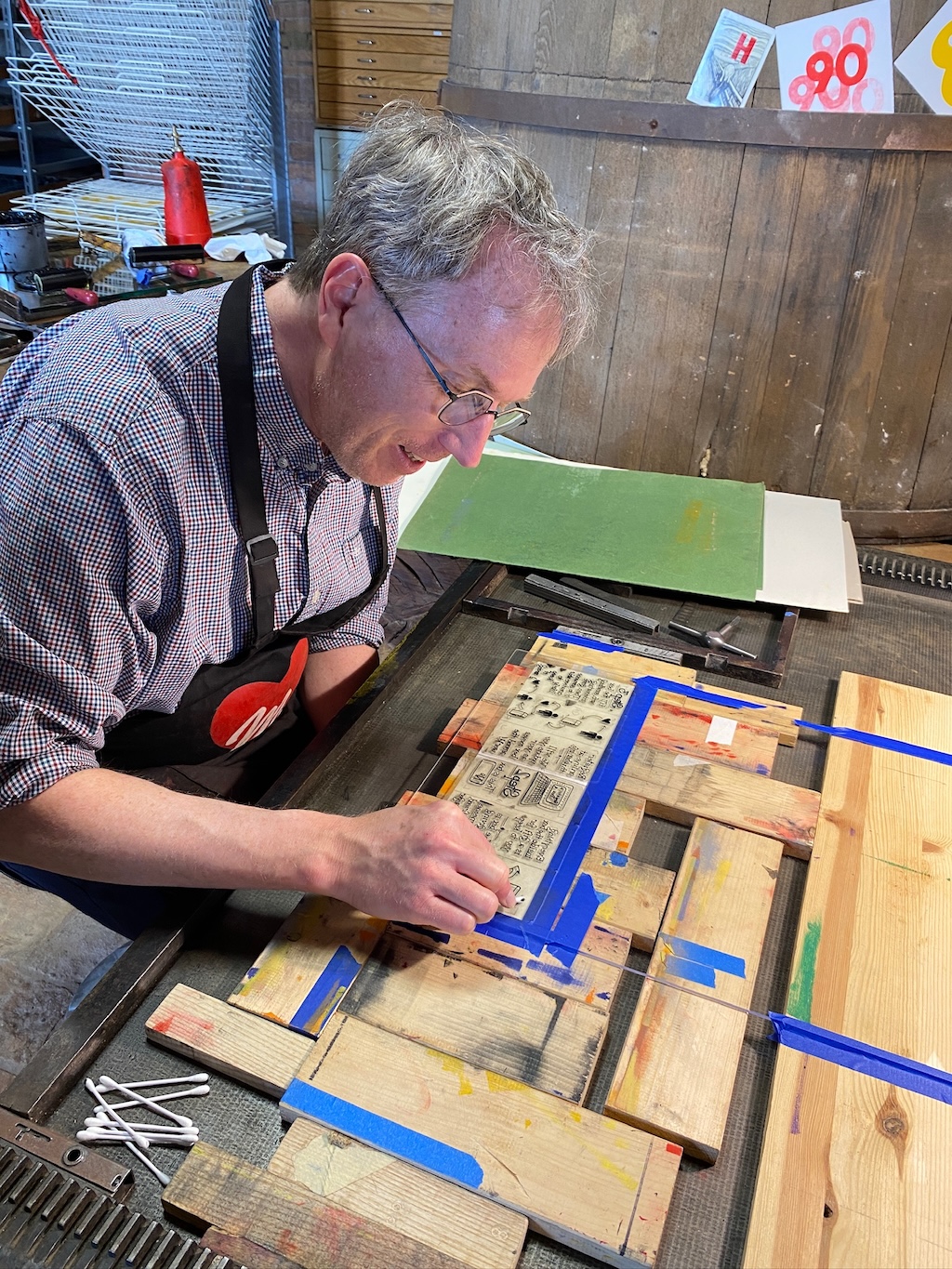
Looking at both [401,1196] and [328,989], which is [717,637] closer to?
[328,989]

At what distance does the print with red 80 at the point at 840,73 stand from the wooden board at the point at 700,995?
139 centimetres

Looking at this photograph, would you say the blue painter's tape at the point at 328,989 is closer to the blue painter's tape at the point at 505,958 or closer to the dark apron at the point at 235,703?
the blue painter's tape at the point at 505,958

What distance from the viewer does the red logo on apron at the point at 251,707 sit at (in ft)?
4.15

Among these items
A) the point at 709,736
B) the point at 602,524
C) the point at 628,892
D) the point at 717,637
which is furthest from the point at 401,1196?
the point at 602,524

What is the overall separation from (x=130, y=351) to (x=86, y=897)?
0.79 metres

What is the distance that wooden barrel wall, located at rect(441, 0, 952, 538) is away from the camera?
1.74 m

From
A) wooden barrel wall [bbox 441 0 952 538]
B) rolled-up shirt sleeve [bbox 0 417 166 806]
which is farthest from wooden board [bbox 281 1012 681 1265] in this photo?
A: wooden barrel wall [bbox 441 0 952 538]

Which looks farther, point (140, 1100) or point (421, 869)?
point (421, 869)

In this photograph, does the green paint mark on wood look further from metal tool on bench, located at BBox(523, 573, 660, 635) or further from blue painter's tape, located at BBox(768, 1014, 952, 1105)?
metal tool on bench, located at BBox(523, 573, 660, 635)

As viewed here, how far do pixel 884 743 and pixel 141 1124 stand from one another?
3.27 ft

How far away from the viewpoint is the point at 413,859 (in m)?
0.93

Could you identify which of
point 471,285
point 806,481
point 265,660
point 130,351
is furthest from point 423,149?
point 806,481

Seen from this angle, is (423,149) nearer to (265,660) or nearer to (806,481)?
(265,660)

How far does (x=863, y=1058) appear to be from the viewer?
87 centimetres
